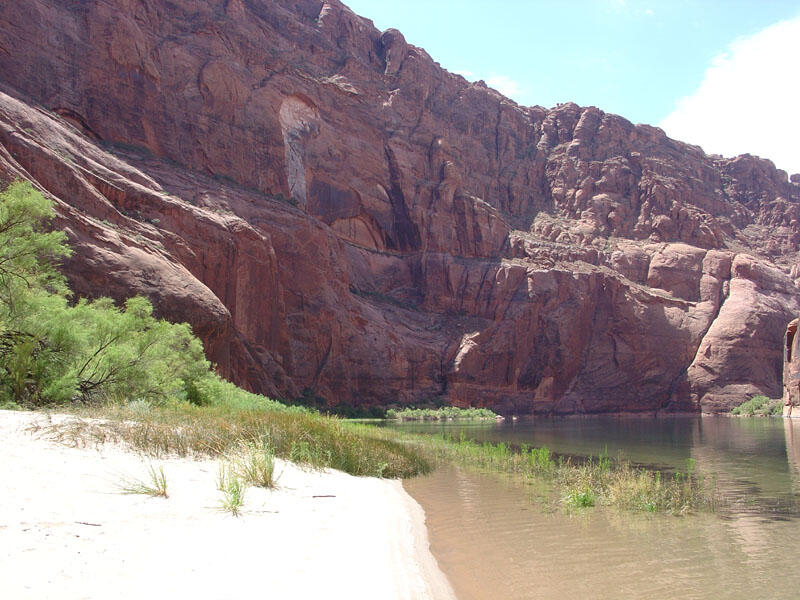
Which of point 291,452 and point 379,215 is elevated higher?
point 379,215

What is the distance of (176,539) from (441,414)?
192ft

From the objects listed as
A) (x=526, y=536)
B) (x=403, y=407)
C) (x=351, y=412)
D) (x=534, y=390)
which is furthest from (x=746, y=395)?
(x=526, y=536)

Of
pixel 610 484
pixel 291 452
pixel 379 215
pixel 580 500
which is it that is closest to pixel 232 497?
pixel 291 452

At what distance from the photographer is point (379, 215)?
273ft

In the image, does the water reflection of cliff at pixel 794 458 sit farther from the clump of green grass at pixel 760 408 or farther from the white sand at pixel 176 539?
the clump of green grass at pixel 760 408

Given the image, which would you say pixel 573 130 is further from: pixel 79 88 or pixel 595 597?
pixel 595 597

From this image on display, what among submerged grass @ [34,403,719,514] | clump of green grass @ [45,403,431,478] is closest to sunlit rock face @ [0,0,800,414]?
clump of green grass @ [45,403,431,478]

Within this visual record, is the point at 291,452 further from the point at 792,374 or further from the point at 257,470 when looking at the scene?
the point at 792,374

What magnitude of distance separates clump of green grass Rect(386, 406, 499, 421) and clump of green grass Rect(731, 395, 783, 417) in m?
31.9

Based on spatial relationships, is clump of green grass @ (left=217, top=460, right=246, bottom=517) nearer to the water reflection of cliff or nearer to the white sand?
the white sand

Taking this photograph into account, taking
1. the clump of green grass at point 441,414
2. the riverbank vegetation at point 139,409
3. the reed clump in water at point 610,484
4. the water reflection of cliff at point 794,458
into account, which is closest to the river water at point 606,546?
the reed clump in water at point 610,484

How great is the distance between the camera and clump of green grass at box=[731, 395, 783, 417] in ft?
228

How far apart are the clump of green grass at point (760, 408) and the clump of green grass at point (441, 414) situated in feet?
105

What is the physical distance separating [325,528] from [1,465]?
3903mm
